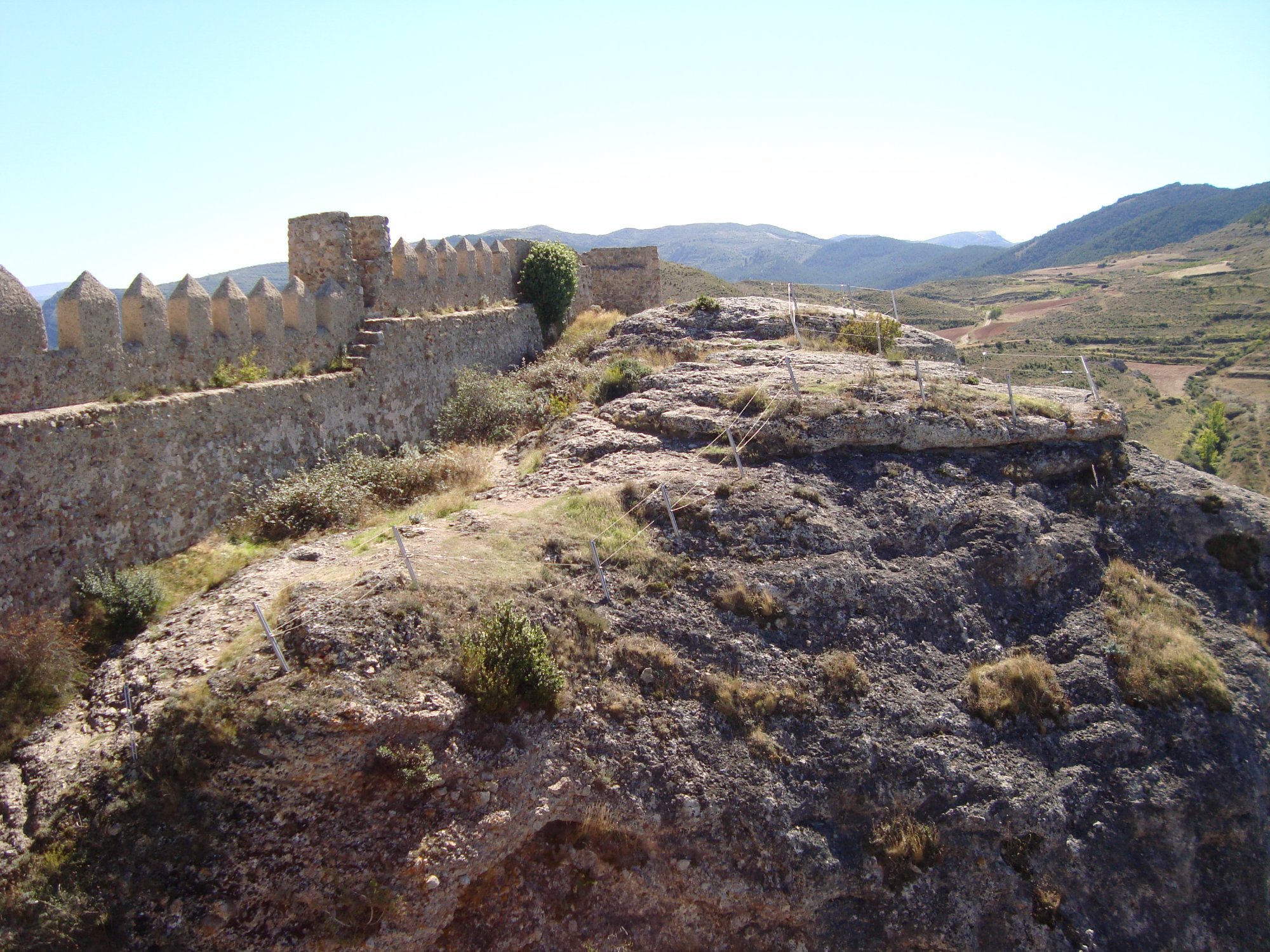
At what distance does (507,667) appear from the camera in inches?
256

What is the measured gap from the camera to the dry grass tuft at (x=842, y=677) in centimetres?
745

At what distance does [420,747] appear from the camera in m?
6.04

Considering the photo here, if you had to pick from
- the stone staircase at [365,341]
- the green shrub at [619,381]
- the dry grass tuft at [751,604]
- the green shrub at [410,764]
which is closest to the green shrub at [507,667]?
→ the green shrub at [410,764]

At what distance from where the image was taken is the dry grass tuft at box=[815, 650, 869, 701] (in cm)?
745

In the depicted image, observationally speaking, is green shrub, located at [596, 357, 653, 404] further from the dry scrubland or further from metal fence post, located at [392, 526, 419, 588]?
metal fence post, located at [392, 526, 419, 588]

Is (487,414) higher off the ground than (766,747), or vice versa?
(487,414)

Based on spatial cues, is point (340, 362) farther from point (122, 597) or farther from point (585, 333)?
point (585, 333)

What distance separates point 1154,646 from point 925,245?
12401 cm

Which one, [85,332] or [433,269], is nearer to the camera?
[85,332]

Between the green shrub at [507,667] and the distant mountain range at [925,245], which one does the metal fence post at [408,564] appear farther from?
the distant mountain range at [925,245]

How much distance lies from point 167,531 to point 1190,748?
34.2 feet

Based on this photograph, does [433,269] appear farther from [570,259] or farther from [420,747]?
[420,747]

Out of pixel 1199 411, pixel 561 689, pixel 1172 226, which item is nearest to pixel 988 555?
pixel 561 689

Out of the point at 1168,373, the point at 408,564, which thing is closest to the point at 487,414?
the point at 408,564
